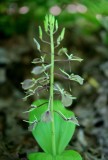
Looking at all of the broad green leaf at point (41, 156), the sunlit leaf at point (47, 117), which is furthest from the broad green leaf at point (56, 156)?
the sunlit leaf at point (47, 117)

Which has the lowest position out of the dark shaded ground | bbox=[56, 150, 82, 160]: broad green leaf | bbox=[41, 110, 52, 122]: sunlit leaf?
the dark shaded ground

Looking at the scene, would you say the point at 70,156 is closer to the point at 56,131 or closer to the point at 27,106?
the point at 56,131

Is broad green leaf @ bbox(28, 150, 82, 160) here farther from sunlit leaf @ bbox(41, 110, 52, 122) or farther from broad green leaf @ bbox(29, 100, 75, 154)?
sunlit leaf @ bbox(41, 110, 52, 122)

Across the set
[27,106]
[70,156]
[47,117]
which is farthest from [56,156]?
[27,106]

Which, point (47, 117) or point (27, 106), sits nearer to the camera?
point (47, 117)

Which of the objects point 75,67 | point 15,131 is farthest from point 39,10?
point 15,131

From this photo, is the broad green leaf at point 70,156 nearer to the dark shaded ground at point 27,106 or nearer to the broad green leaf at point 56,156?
the broad green leaf at point 56,156

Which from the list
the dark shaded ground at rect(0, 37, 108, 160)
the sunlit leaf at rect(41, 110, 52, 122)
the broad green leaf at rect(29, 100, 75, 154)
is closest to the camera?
the sunlit leaf at rect(41, 110, 52, 122)

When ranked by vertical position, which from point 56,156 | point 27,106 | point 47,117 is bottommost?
point 27,106

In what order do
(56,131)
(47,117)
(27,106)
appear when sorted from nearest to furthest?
(47,117) < (56,131) < (27,106)

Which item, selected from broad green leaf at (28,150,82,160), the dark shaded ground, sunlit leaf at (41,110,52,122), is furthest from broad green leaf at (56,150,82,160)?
the dark shaded ground
